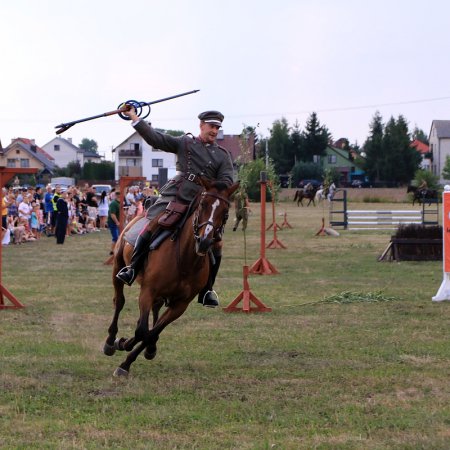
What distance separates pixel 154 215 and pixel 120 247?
2.86 feet

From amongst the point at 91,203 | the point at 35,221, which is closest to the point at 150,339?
the point at 35,221

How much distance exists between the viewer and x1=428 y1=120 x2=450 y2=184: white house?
449ft

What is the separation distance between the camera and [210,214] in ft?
28.3

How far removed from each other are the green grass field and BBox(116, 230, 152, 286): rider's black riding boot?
3.26 feet

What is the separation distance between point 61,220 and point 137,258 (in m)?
22.4

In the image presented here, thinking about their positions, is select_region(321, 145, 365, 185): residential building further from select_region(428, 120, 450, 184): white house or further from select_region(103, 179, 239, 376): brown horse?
select_region(103, 179, 239, 376): brown horse

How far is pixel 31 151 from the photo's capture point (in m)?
146

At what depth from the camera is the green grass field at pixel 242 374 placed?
6918 mm

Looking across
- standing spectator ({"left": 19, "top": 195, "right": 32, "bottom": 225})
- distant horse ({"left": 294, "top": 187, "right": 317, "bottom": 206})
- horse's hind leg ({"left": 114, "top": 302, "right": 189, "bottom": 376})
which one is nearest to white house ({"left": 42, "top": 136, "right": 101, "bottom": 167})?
distant horse ({"left": 294, "top": 187, "right": 317, "bottom": 206})

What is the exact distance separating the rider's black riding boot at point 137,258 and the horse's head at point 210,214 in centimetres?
91

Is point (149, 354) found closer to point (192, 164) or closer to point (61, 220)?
point (192, 164)

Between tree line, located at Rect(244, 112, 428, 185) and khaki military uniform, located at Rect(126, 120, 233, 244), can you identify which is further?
tree line, located at Rect(244, 112, 428, 185)

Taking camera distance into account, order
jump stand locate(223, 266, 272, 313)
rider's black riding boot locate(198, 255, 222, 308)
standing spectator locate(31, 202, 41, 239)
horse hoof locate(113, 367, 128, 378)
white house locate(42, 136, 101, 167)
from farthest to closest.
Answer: white house locate(42, 136, 101, 167)
standing spectator locate(31, 202, 41, 239)
jump stand locate(223, 266, 272, 313)
rider's black riding boot locate(198, 255, 222, 308)
horse hoof locate(113, 367, 128, 378)

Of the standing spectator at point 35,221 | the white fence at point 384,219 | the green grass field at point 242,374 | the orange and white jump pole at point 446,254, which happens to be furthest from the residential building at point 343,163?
the orange and white jump pole at point 446,254
